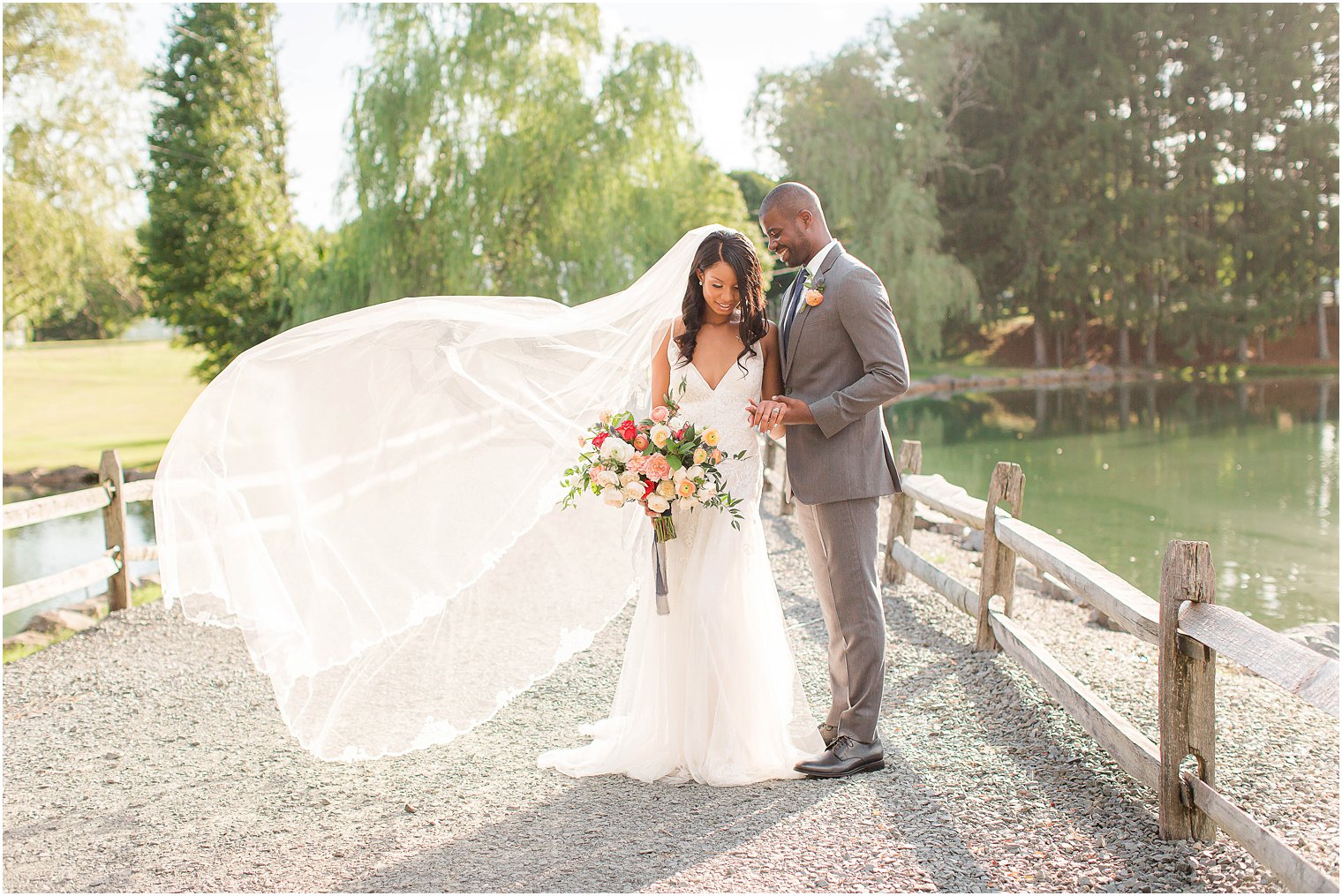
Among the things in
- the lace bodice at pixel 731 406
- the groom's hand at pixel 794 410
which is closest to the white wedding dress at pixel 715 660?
the lace bodice at pixel 731 406

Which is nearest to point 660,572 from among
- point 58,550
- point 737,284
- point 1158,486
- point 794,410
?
point 794,410

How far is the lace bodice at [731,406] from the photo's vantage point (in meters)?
3.78

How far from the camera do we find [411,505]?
4.30 m

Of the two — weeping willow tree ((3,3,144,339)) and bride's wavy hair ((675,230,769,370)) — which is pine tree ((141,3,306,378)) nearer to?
weeping willow tree ((3,3,144,339))

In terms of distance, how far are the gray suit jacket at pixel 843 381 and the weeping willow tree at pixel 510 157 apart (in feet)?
47.6

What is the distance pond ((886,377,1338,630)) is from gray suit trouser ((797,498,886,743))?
5.89 meters

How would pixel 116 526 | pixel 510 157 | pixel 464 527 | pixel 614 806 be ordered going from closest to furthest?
pixel 614 806 < pixel 464 527 < pixel 116 526 < pixel 510 157

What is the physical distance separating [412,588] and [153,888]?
1399 mm

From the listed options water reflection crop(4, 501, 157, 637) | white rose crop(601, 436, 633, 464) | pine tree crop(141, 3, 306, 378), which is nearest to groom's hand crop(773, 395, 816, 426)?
white rose crop(601, 436, 633, 464)

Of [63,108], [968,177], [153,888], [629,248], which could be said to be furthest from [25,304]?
[968,177]

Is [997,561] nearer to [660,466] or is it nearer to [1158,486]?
[660,466]

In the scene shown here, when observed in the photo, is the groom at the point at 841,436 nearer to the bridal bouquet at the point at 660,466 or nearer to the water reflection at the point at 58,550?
the bridal bouquet at the point at 660,466

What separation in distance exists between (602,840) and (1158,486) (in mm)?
12945

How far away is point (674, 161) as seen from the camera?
1855 centimetres
